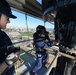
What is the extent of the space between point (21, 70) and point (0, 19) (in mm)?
2069

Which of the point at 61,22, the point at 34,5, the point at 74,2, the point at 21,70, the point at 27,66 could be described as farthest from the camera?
the point at 27,66

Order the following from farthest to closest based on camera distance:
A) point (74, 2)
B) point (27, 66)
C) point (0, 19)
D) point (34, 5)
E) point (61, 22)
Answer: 1. point (27, 66)
2. point (34, 5)
3. point (61, 22)
4. point (74, 2)
5. point (0, 19)

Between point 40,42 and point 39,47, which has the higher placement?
point 40,42

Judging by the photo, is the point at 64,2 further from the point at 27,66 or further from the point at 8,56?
the point at 27,66

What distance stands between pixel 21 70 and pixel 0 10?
2096 millimetres

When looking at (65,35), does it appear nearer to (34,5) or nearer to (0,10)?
(0,10)

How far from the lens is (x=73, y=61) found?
4.18ft

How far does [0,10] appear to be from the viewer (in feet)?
3.22

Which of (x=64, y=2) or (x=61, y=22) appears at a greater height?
(x=64, y=2)

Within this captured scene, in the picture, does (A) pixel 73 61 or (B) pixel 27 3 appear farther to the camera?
(B) pixel 27 3

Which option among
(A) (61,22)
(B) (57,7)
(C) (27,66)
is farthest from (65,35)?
(C) (27,66)

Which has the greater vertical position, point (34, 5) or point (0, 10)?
point (34, 5)

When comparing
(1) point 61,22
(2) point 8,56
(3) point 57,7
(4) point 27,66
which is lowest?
(4) point 27,66

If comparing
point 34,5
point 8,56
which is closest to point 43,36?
point 34,5
